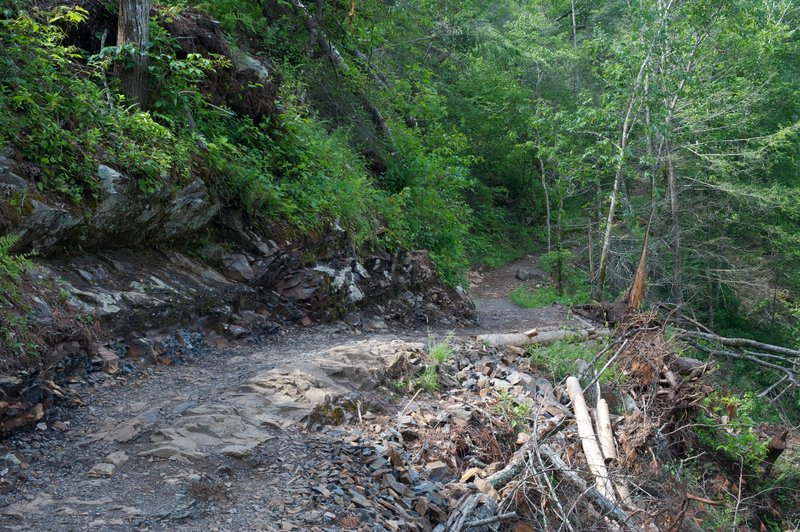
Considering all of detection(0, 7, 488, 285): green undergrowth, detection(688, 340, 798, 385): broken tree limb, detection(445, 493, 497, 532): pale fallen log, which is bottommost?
detection(688, 340, 798, 385): broken tree limb

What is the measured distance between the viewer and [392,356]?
6.38 meters

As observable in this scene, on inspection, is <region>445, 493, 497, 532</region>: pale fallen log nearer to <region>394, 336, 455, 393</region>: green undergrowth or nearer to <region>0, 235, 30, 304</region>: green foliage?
<region>394, 336, 455, 393</region>: green undergrowth

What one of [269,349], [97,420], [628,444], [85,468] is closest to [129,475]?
[85,468]

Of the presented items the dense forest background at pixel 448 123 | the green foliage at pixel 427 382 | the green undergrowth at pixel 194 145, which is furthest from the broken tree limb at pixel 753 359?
the green foliage at pixel 427 382

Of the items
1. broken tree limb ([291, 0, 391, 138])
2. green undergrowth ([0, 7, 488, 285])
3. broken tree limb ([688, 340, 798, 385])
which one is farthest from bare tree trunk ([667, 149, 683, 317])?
broken tree limb ([291, 0, 391, 138])

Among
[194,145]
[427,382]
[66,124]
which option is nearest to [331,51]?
[194,145]

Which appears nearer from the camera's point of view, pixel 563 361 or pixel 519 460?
pixel 519 460

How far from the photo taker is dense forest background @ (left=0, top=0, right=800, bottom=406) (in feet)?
20.7

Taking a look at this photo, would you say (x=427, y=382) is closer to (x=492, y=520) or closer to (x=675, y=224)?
(x=492, y=520)

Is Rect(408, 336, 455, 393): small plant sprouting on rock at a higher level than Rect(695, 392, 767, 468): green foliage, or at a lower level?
higher

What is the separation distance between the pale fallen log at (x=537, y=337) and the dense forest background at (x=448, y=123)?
8.70 feet

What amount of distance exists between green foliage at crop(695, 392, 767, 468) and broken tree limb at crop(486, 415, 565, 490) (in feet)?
7.51

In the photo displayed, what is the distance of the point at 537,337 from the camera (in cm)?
864

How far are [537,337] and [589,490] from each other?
4.19m
